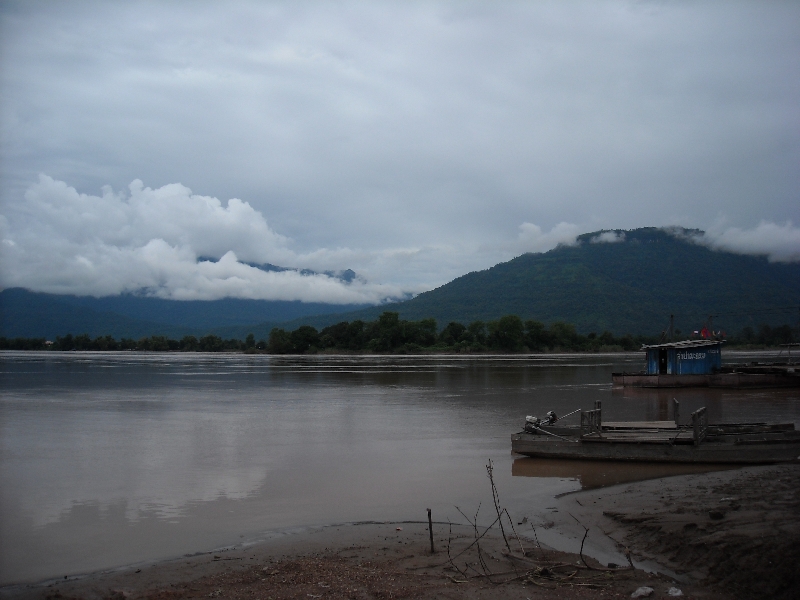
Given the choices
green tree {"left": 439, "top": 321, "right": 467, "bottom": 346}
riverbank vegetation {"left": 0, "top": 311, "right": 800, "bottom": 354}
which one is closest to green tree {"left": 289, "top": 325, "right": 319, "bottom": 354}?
riverbank vegetation {"left": 0, "top": 311, "right": 800, "bottom": 354}

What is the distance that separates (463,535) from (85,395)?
1249 inches

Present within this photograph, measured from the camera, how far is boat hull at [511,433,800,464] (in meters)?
14.2

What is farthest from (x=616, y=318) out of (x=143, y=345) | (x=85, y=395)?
(x=85, y=395)

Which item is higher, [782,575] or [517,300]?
[517,300]

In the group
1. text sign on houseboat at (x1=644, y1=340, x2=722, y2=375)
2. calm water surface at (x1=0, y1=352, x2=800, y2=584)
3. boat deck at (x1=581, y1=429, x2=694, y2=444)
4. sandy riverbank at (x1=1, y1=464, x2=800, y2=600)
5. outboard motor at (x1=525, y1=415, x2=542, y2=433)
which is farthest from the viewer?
text sign on houseboat at (x1=644, y1=340, x2=722, y2=375)

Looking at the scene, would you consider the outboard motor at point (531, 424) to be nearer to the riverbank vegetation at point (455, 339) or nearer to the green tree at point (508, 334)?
the riverbank vegetation at point (455, 339)

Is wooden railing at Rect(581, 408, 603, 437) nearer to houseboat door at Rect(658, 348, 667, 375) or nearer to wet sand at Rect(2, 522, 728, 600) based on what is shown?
wet sand at Rect(2, 522, 728, 600)

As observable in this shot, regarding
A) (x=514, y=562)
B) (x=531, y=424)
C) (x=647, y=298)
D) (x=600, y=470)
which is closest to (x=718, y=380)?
(x=531, y=424)

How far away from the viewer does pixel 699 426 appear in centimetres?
1481

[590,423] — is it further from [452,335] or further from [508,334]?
[452,335]

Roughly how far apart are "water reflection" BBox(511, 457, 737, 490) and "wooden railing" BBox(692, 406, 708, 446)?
0.67 meters

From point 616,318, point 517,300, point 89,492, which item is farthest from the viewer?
point 517,300

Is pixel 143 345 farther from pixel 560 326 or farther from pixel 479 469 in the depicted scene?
pixel 479 469

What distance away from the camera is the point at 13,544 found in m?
9.77
